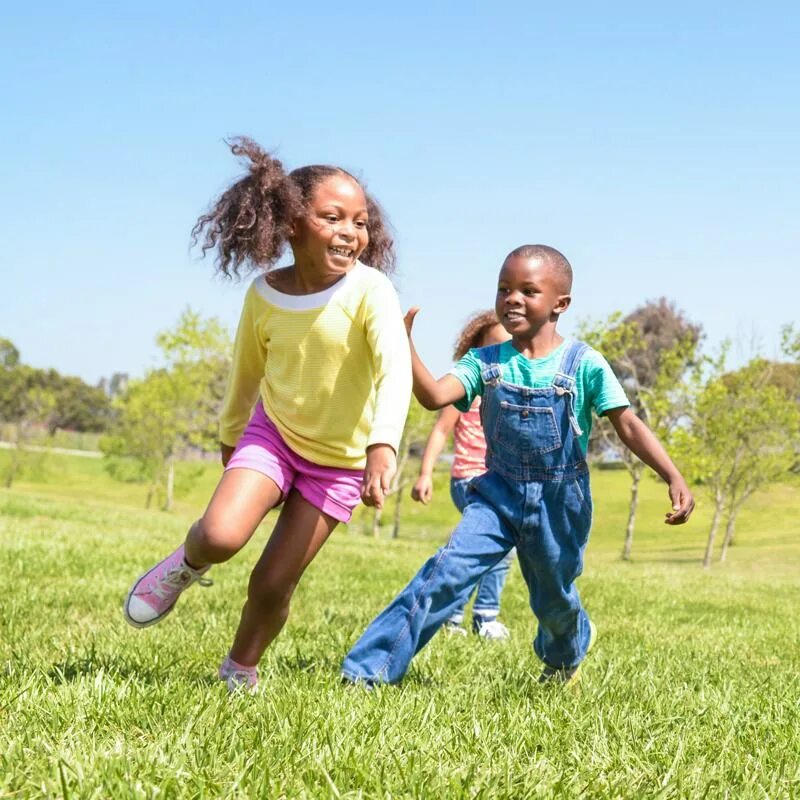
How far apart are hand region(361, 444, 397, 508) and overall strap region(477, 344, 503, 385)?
82 cm

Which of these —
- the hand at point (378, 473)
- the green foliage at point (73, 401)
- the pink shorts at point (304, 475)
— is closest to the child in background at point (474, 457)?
the pink shorts at point (304, 475)

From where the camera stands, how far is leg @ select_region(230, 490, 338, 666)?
3.98 meters

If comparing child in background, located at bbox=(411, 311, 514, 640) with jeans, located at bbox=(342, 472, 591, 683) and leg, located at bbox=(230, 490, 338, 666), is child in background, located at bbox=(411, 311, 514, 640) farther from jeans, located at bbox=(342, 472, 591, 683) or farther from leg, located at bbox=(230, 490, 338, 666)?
leg, located at bbox=(230, 490, 338, 666)

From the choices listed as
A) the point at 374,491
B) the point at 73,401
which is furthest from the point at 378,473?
the point at 73,401

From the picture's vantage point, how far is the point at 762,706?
3.96 m

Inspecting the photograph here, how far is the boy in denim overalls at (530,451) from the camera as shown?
4.09 meters

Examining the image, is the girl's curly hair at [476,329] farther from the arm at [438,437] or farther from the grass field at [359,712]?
the grass field at [359,712]

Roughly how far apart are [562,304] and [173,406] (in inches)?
1647

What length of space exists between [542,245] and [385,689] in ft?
6.48

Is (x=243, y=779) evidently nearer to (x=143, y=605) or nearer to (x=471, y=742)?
(x=471, y=742)

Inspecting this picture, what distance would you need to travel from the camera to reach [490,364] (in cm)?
429

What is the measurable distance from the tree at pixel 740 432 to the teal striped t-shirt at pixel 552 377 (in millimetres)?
28022

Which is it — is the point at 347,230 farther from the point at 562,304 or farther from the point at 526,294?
the point at 562,304

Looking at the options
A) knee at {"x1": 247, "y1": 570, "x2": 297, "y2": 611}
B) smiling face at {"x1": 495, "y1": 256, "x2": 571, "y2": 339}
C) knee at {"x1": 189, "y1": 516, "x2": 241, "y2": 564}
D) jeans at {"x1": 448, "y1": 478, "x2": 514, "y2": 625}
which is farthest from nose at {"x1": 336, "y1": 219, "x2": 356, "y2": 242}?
jeans at {"x1": 448, "y1": 478, "x2": 514, "y2": 625}
